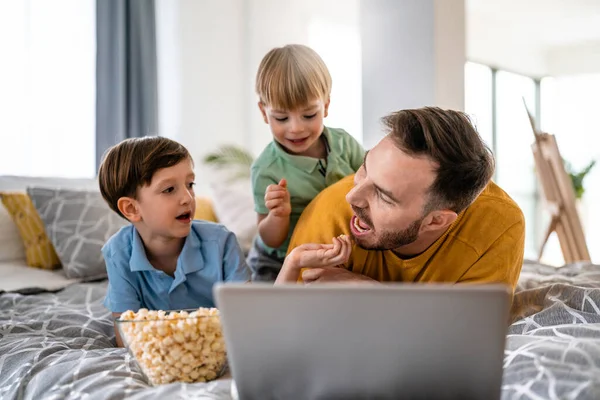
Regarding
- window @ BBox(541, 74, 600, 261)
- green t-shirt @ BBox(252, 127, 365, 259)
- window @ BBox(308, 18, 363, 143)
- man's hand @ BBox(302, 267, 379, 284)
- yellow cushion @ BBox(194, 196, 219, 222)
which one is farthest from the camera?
window @ BBox(541, 74, 600, 261)

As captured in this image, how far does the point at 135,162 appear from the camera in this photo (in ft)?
5.51

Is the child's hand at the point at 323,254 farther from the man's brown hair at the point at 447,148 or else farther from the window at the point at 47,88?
the window at the point at 47,88

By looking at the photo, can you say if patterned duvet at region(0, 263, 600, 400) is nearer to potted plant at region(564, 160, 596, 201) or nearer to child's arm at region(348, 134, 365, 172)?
child's arm at region(348, 134, 365, 172)

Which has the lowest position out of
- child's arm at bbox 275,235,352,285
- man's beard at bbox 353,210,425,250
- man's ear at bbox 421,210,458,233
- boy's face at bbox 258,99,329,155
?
child's arm at bbox 275,235,352,285

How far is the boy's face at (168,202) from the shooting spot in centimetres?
167

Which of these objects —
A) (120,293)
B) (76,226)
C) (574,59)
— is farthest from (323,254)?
(574,59)

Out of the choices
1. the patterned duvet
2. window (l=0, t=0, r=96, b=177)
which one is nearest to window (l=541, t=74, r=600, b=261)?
window (l=0, t=0, r=96, b=177)

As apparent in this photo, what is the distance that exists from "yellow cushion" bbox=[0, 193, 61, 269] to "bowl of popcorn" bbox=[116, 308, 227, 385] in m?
1.55

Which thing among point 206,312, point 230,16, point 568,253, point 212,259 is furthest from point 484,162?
point 230,16

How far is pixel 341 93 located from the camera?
17.2ft

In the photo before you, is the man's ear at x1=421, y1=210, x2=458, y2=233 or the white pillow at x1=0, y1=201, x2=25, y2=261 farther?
the white pillow at x1=0, y1=201, x2=25, y2=261

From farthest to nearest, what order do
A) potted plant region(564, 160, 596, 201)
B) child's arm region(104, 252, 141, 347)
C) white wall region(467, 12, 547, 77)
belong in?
potted plant region(564, 160, 596, 201), white wall region(467, 12, 547, 77), child's arm region(104, 252, 141, 347)

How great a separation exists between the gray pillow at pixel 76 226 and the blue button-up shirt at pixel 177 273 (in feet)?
2.49

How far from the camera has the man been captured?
4.13 ft
